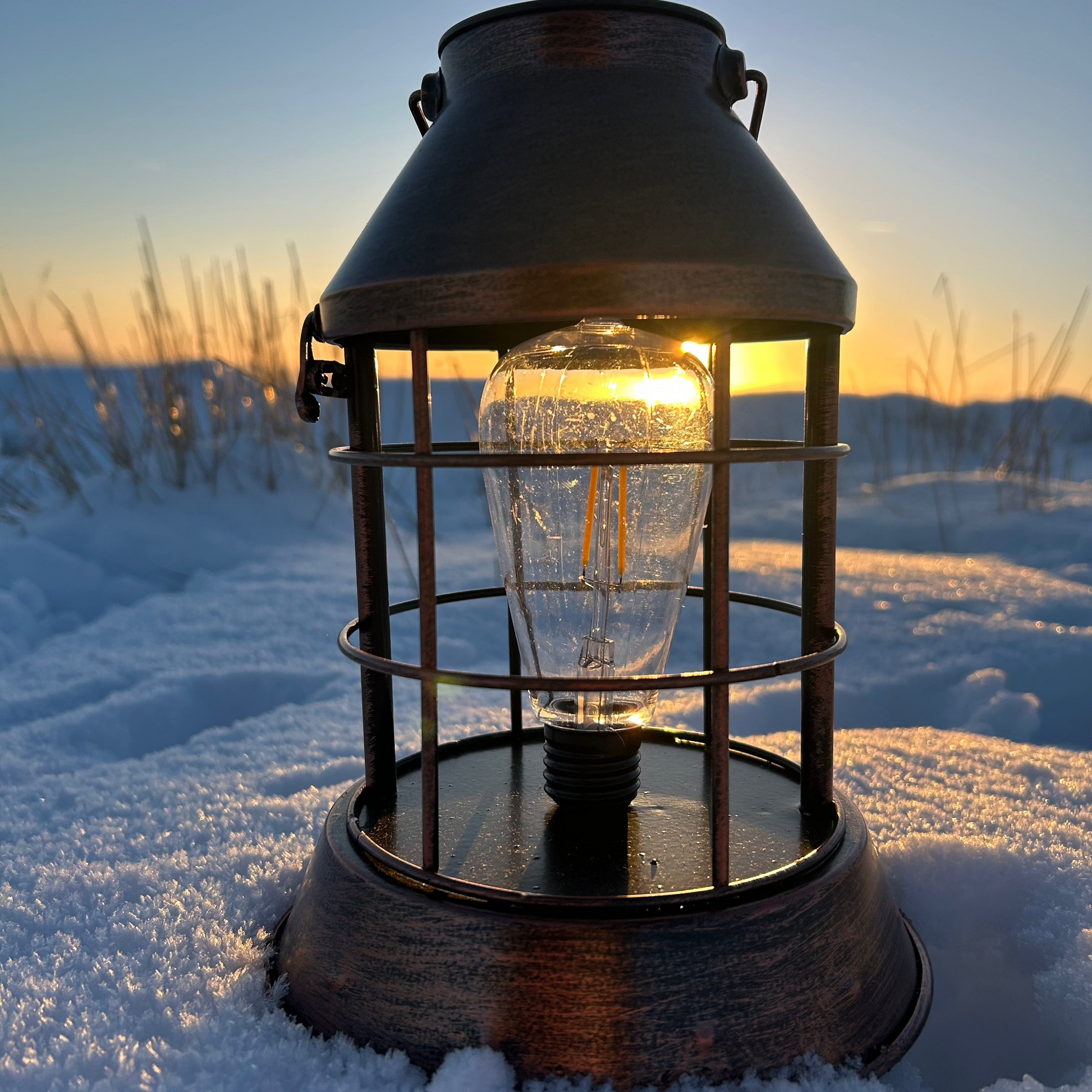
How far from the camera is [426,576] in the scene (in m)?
1.08

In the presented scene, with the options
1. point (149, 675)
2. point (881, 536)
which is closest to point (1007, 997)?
point (149, 675)

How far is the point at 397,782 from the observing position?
1563 mm

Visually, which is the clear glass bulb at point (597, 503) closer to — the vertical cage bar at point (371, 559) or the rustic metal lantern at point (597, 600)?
the rustic metal lantern at point (597, 600)

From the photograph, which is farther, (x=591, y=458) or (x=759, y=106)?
(x=759, y=106)

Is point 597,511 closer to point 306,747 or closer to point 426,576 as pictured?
point 426,576

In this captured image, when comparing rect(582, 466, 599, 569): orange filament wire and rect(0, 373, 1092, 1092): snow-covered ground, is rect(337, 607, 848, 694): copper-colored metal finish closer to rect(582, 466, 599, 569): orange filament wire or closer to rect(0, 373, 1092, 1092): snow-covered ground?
rect(582, 466, 599, 569): orange filament wire

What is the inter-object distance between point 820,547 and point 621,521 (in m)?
0.26

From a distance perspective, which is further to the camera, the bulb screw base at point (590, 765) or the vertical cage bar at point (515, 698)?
the vertical cage bar at point (515, 698)

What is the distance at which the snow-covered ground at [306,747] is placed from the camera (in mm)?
1266

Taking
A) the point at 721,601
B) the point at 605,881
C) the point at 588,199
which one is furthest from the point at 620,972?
the point at 588,199

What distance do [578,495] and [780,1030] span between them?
0.68m

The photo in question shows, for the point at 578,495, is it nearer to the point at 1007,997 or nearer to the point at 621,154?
the point at 621,154

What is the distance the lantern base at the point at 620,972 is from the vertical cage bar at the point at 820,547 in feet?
0.51

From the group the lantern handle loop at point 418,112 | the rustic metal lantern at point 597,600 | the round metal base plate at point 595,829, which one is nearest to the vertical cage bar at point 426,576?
the rustic metal lantern at point 597,600
